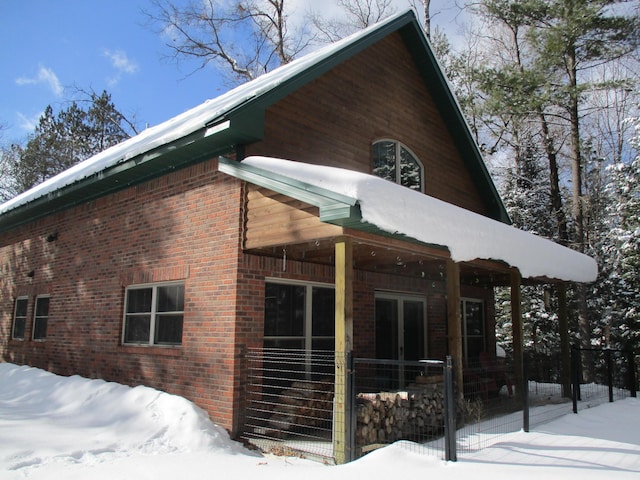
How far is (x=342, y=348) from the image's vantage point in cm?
602

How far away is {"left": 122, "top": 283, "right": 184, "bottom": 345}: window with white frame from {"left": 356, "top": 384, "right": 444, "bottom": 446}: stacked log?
343cm

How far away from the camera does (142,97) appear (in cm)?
2798

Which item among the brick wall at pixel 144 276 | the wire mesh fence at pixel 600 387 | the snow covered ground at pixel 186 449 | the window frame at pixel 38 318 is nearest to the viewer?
the snow covered ground at pixel 186 449

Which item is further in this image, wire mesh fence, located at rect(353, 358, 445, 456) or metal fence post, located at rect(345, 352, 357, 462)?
wire mesh fence, located at rect(353, 358, 445, 456)

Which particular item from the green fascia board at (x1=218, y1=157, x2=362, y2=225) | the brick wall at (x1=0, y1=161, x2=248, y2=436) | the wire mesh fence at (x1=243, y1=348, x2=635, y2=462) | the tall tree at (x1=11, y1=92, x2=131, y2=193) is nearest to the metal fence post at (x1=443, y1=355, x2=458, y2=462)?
the wire mesh fence at (x1=243, y1=348, x2=635, y2=462)

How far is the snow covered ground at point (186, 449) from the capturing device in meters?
5.47

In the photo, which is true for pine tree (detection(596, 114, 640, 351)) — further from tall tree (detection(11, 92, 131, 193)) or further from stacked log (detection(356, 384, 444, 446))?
tall tree (detection(11, 92, 131, 193))

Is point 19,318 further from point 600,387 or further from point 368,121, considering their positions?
point 600,387

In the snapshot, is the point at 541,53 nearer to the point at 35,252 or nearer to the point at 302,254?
the point at 302,254

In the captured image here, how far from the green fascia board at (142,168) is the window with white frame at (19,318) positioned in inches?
93.0

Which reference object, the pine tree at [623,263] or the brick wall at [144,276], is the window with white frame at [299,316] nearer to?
the brick wall at [144,276]

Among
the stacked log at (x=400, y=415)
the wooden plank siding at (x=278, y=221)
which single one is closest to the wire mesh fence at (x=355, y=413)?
the stacked log at (x=400, y=415)

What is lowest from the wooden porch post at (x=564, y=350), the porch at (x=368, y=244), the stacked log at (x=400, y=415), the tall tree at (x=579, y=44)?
the stacked log at (x=400, y=415)

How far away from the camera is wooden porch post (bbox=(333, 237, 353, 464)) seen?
5.95 meters
